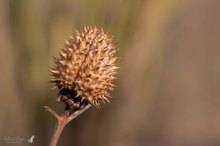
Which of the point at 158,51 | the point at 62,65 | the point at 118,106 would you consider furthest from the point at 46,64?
the point at 62,65

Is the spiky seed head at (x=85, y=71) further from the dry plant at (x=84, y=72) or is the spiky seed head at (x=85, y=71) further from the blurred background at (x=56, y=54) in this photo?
the blurred background at (x=56, y=54)

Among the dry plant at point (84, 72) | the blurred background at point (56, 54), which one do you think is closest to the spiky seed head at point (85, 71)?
the dry plant at point (84, 72)

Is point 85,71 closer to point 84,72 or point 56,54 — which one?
point 84,72

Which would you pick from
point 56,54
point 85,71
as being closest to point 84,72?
point 85,71

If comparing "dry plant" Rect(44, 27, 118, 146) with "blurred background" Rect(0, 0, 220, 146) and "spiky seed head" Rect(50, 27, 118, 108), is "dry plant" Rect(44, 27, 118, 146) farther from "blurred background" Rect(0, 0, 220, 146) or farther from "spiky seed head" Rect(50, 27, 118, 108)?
"blurred background" Rect(0, 0, 220, 146)

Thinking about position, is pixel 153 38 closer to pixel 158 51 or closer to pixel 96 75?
pixel 158 51

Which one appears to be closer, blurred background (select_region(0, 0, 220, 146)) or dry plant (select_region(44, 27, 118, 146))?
dry plant (select_region(44, 27, 118, 146))

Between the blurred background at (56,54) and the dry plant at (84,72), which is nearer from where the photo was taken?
the dry plant at (84,72)

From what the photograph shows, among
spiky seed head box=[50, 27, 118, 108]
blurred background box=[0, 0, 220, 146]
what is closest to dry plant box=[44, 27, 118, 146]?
spiky seed head box=[50, 27, 118, 108]

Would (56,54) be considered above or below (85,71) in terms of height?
below
